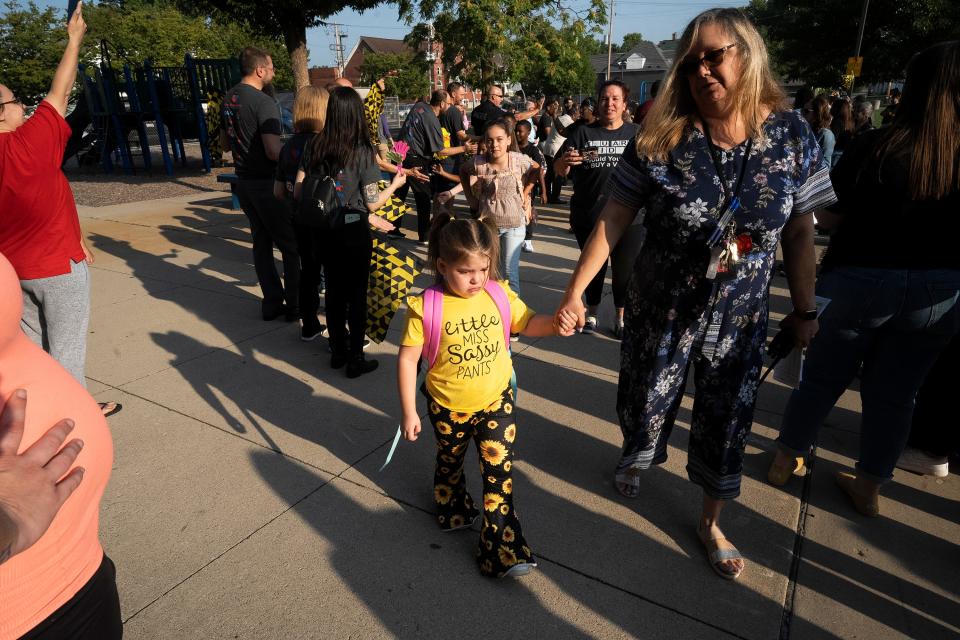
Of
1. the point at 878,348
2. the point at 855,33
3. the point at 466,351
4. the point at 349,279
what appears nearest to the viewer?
the point at 466,351

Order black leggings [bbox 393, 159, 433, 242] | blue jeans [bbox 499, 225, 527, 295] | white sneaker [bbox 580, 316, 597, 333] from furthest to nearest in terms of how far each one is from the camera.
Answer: black leggings [bbox 393, 159, 433, 242] < white sneaker [bbox 580, 316, 597, 333] < blue jeans [bbox 499, 225, 527, 295]

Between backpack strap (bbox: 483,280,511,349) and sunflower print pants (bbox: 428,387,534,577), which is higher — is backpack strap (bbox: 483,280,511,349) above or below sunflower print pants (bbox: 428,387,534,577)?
above

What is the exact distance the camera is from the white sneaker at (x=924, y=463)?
2.98 meters

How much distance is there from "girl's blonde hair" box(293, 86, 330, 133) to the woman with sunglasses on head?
2.55 meters

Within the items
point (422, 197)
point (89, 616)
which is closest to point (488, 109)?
point (422, 197)

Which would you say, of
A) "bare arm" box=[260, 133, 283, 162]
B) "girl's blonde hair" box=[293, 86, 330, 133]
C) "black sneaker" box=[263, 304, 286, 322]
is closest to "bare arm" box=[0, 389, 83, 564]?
"girl's blonde hair" box=[293, 86, 330, 133]

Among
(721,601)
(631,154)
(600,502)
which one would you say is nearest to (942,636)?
(721,601)

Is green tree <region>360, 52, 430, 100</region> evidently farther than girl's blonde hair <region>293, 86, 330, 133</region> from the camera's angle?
Yes

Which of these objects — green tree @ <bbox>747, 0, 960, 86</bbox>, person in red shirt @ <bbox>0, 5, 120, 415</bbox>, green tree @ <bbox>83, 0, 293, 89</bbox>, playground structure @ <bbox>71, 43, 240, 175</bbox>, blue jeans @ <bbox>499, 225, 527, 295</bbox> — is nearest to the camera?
person in red shirt @ <bbox>0, 5, 120, 415</bbox>

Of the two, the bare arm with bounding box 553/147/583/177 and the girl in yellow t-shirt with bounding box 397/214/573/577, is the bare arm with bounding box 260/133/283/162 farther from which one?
the girl in yellow t-shirt with bounding box 397/214/573/577

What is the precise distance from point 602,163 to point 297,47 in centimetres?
948

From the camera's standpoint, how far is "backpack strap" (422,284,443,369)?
216 cm

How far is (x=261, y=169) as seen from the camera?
4711mm

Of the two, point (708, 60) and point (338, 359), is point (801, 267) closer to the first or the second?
point (708, 60)
